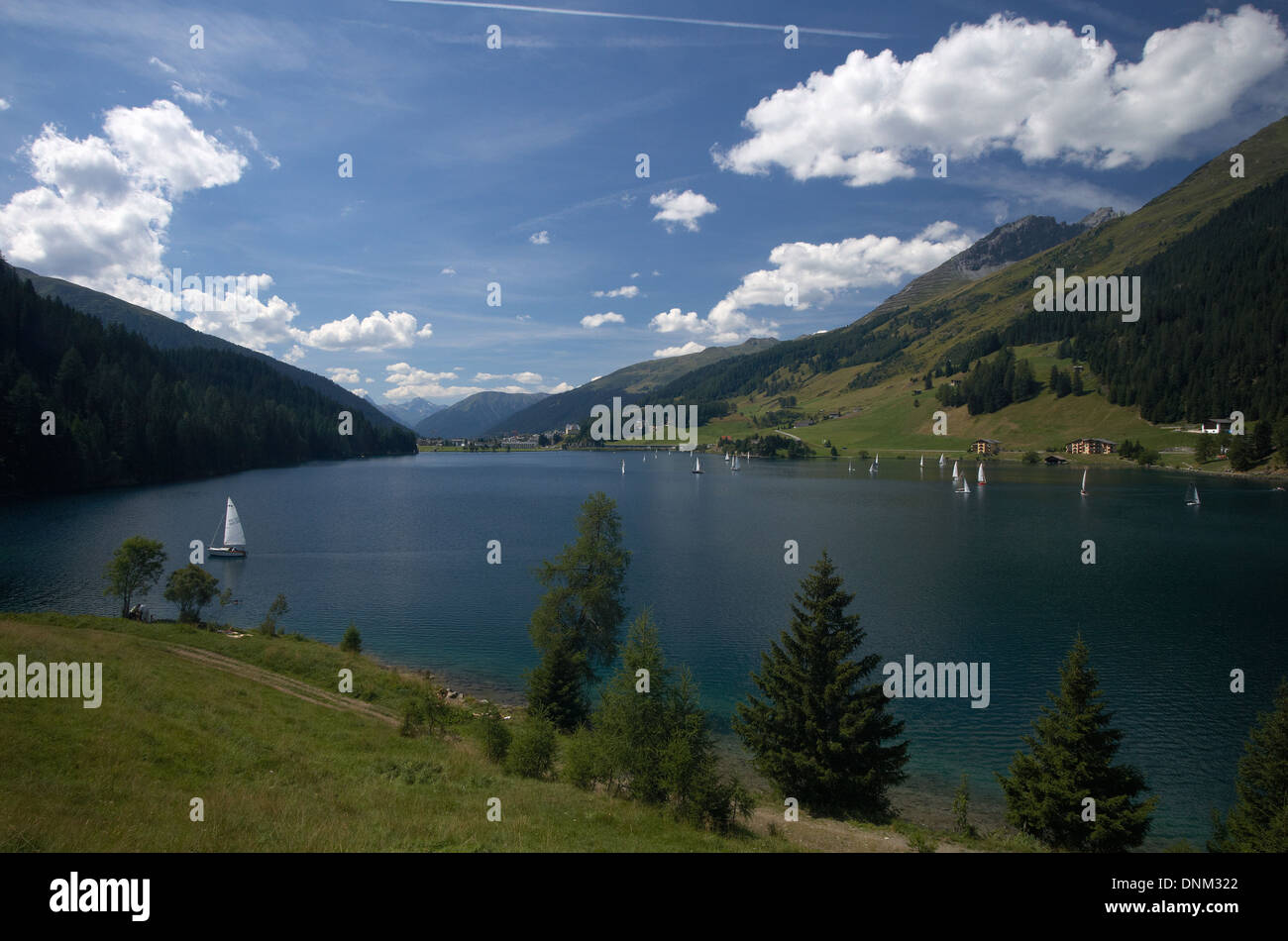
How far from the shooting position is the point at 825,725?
2398 cm

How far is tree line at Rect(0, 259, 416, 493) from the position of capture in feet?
341

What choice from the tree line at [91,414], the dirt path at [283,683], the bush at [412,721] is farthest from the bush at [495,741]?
the tree line at [91,414]

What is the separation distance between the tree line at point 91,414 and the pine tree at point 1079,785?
139 meters

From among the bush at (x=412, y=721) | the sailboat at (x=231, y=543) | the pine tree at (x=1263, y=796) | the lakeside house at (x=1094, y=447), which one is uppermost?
the lakeside house at (x=1094, y=447)

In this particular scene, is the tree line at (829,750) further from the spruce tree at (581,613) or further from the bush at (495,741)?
the spruce tree at (581,613)

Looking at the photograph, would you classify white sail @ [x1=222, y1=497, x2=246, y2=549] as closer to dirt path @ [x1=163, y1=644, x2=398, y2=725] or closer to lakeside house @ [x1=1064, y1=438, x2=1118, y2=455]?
dirt path @ [x1=163, y1=644, x2=398, y2=725]

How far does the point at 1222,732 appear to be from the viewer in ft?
96.4

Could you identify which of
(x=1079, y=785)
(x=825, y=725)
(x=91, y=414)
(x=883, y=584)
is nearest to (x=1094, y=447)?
(x=883, y=584)

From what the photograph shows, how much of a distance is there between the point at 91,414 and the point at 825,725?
159747 millimetres

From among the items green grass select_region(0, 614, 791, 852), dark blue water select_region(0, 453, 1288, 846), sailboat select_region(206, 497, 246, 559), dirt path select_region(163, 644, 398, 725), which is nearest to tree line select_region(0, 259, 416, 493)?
dark blue water select_region(0, 453, 1288, 846)

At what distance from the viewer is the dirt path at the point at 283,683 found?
29.4m

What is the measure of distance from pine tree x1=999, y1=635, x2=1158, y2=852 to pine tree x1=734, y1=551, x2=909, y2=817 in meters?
4.58
